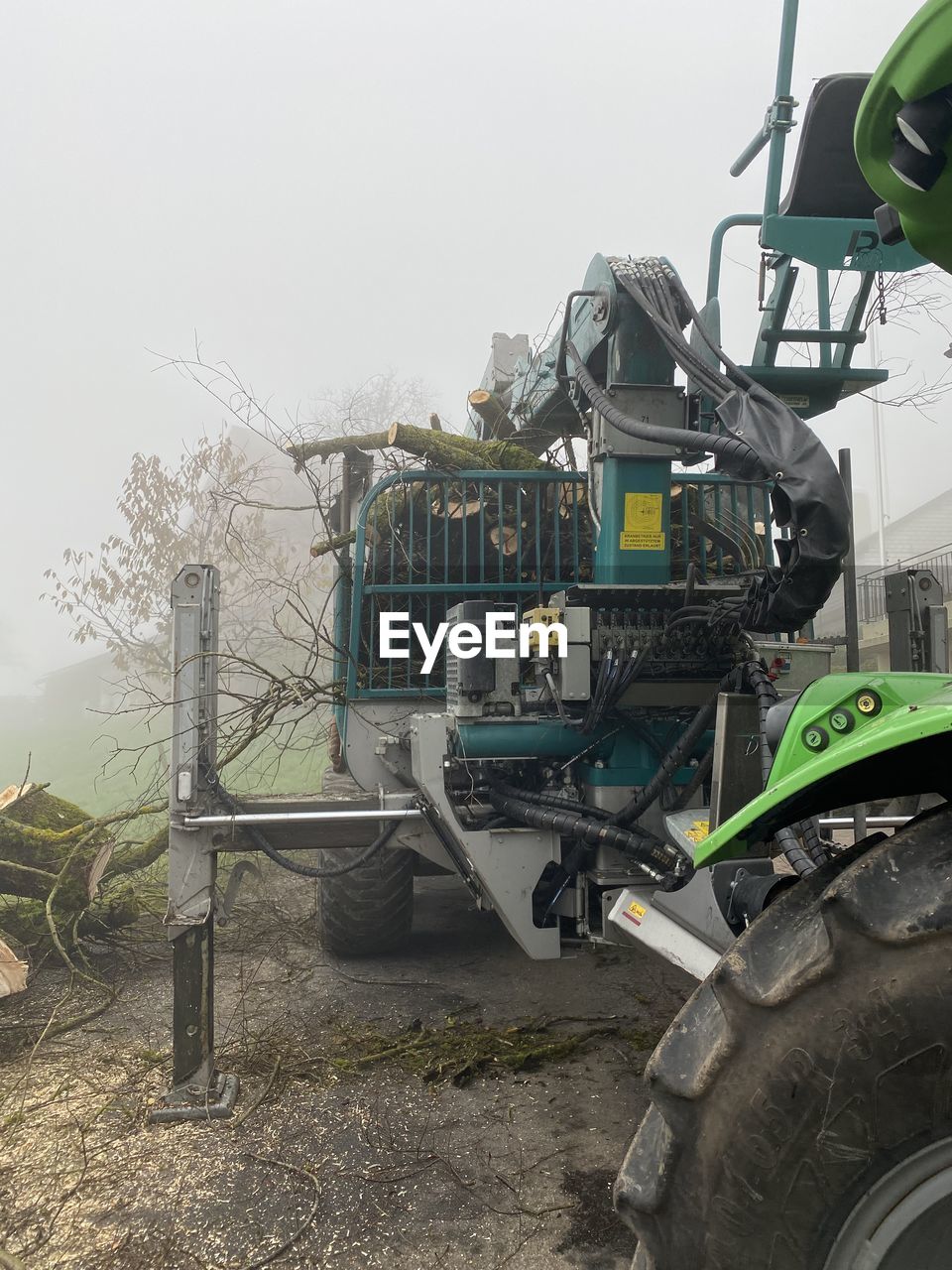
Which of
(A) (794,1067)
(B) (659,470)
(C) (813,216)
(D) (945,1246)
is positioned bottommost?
(D) (945,1246)

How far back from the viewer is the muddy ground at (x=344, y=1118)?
2.89 metres

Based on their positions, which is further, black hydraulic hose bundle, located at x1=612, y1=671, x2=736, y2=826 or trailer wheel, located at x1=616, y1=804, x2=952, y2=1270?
black hydraulic hose bundle, located at x1=612, y1=671, x2=736, y2=826

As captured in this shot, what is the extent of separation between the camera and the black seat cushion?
Answer: 9.81 feet

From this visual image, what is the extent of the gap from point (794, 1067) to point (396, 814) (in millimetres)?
2656

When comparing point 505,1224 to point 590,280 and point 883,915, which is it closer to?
point 883,915

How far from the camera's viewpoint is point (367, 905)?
5.52m

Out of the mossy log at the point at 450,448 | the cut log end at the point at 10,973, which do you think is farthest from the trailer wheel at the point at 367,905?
the mossy log at the point at 450,448

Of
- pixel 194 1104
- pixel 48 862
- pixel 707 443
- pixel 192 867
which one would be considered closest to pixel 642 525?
pixel 707 443

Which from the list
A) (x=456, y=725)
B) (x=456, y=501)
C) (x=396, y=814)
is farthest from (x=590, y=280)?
(x=396, y=814)

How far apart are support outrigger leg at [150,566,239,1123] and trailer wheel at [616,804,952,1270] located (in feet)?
8.75

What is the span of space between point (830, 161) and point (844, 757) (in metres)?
2.36

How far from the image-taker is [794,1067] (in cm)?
142

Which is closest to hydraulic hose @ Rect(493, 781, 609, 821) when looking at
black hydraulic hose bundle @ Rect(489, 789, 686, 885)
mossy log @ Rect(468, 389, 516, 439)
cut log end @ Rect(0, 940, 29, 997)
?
black hydraulic hose bundle @ Rect(489, 789, 686, 885)

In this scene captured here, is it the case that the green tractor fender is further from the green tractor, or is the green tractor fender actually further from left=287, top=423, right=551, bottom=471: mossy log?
left=287, top=423, right=551, bottom=471: mossy log
